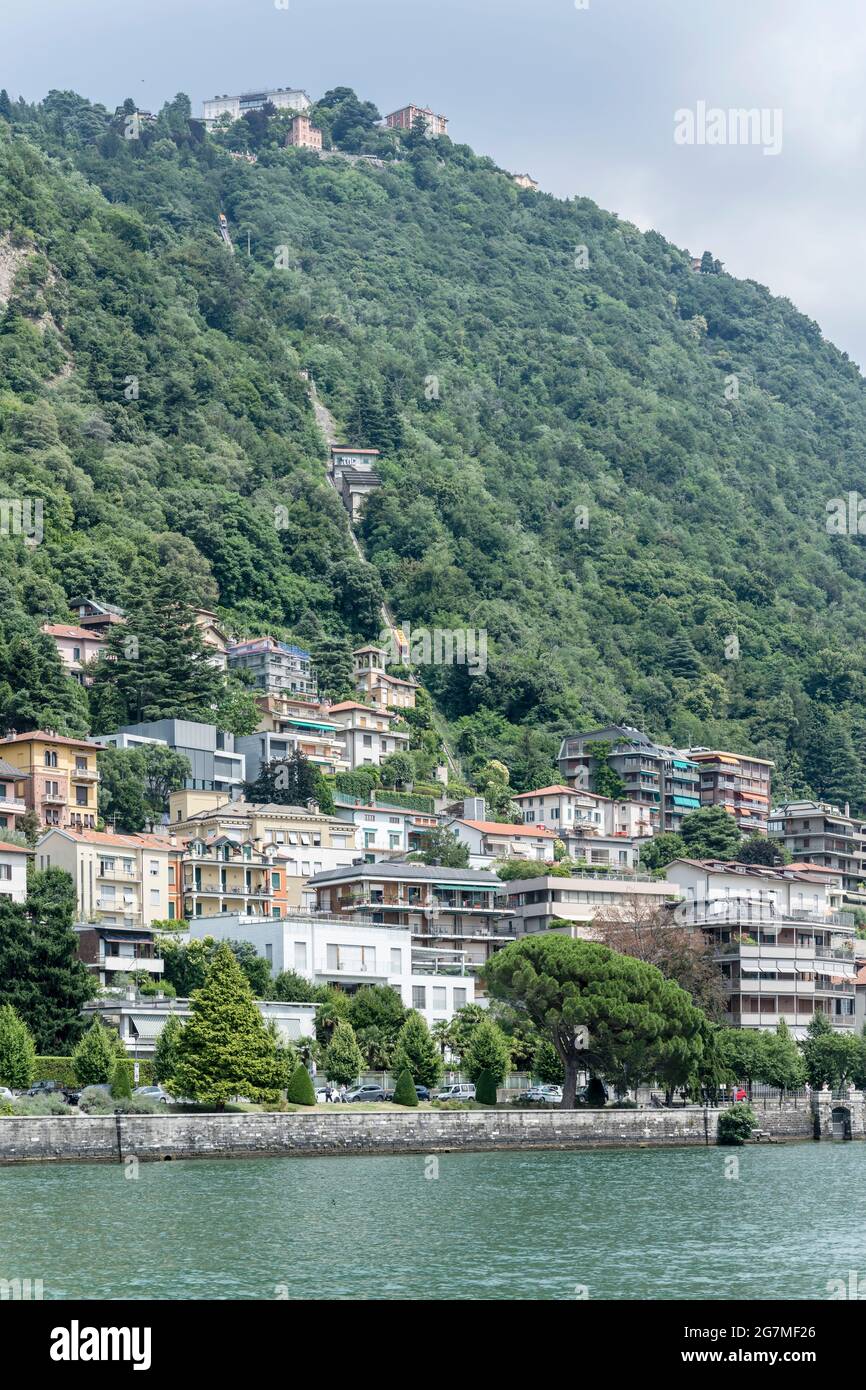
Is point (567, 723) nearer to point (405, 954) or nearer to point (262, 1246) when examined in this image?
point (405, 954)

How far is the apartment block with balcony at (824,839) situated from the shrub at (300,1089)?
81110 millimetres

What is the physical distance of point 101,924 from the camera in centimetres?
8975

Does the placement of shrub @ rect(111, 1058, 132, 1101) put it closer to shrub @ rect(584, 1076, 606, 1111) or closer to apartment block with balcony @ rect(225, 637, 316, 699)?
shrub @ rect(584, 1076, 606, 1111)

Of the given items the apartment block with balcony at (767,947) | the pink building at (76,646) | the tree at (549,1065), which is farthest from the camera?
the pink building at (76,646)

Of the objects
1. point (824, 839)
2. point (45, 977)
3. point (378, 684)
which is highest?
point (378, 684)

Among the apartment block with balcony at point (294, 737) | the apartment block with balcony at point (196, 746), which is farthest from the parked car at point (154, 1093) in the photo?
the apartment block with balcony at point (294, 737)

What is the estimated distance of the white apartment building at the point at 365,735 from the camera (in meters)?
138

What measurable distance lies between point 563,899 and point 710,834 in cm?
3493

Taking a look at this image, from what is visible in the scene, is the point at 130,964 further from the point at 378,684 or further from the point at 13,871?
the point at 378,684

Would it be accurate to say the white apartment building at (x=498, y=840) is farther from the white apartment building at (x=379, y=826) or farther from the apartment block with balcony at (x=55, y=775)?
the apartment block with balcony at (x=55, y=775)

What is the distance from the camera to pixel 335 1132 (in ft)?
221

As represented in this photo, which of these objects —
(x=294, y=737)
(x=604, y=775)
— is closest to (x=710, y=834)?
(x=604, y=775)

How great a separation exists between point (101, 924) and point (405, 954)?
15.0 metres
